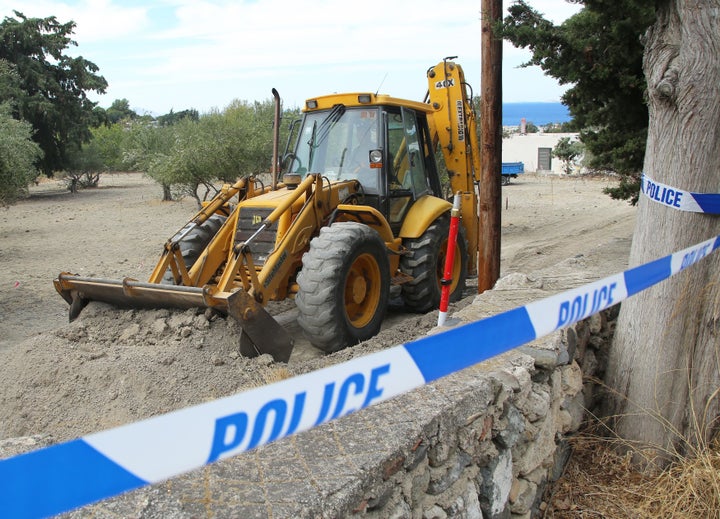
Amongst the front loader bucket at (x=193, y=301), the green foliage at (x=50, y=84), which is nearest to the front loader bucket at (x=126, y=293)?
the front loader bucket at (x=193, y=301)

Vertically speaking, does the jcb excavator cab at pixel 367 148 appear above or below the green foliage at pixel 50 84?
below

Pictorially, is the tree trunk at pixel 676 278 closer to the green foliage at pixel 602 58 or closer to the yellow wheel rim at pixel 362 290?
the green foliage at pixel 602 58

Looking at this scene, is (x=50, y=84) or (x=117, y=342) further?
(x=50, y=84)

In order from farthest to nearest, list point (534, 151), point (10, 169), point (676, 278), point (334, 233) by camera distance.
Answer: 1. point (534, 151)
2. point (10, 169)
3. point (334, 233)
4. point (676, 278)

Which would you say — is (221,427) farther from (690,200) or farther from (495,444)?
(690,200)

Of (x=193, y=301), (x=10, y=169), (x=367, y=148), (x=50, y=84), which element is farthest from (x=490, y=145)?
(x=50, y=84)

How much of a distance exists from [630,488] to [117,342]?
434cm

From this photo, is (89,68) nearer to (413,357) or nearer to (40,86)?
(40,86)

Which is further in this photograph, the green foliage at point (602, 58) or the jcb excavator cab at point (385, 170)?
the jcb excavator cab at point (385, 170)

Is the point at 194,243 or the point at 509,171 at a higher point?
the point at 194,243

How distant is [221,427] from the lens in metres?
1.44

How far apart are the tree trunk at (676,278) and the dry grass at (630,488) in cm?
16

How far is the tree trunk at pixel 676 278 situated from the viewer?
11.0ft

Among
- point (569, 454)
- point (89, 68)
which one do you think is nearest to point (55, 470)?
point (569, 454)
